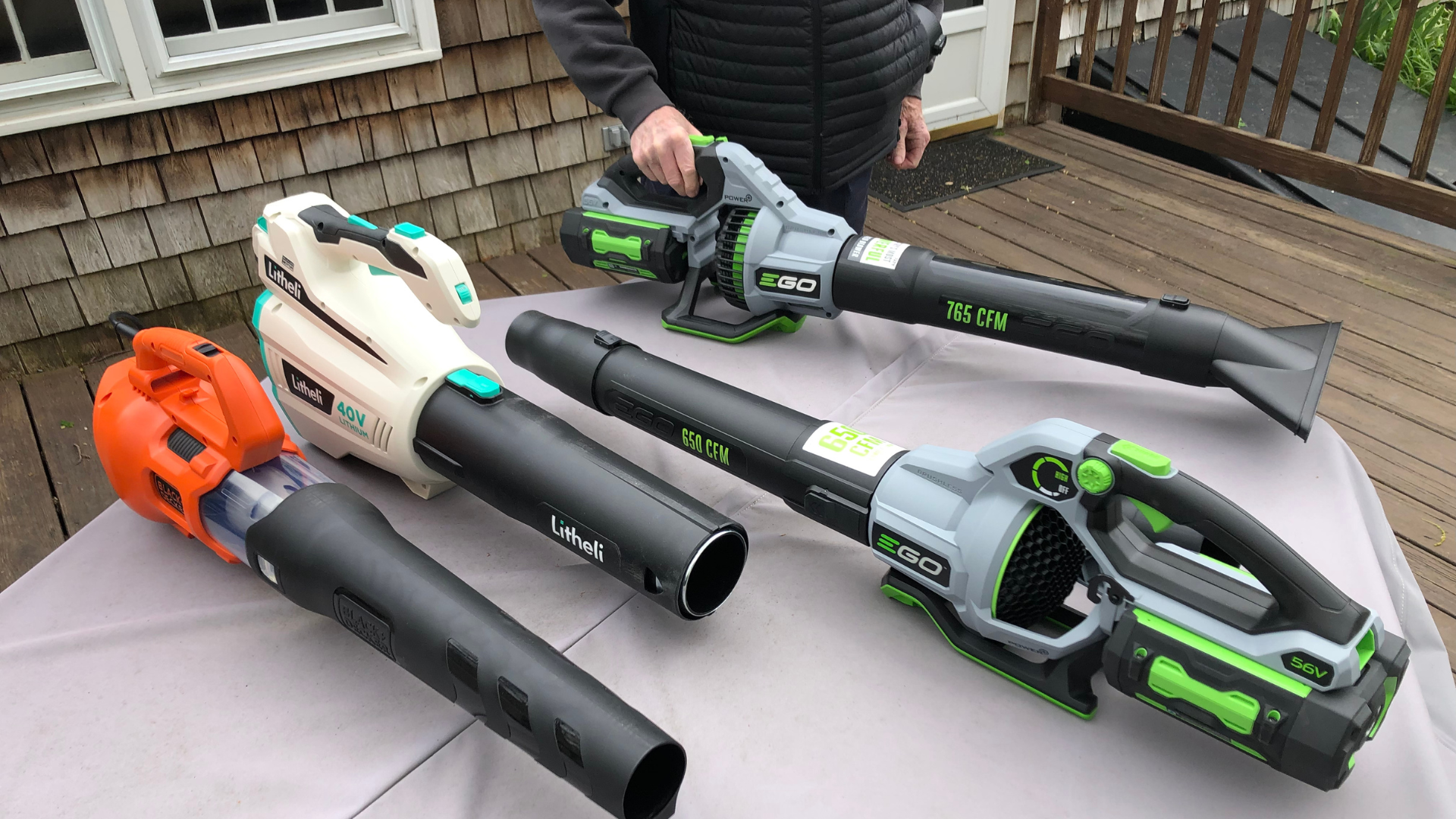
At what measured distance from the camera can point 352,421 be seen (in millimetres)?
1495

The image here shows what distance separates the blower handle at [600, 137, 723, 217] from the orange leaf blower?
0.98 metres

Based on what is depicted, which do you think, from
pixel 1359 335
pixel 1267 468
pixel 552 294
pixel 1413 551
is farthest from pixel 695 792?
pixel 1359 335

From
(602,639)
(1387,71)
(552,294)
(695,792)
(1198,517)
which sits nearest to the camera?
(1198,517)

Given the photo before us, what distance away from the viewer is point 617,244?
6.84ft

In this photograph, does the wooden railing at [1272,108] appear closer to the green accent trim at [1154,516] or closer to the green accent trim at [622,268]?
the green accent trim at [622,268]

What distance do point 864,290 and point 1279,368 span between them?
0.76m

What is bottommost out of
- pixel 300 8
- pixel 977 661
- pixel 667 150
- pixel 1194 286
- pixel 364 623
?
pixel 1194 286

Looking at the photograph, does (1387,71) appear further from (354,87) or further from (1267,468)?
(354,87)

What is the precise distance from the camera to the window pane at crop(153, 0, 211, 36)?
2.65 meters

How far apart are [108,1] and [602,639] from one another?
2379mm

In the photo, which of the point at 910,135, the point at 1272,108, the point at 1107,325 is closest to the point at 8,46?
the point at 910,135

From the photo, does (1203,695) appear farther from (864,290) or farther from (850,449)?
(864,290)

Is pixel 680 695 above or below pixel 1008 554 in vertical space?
below

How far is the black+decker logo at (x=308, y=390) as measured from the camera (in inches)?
59.8
